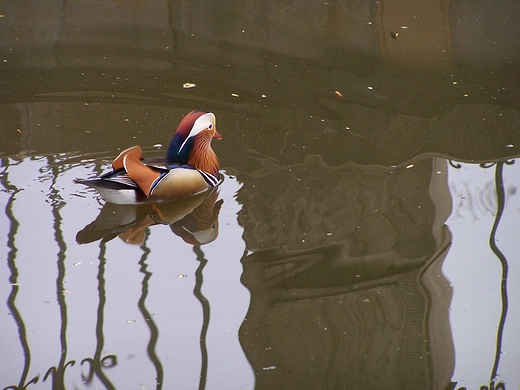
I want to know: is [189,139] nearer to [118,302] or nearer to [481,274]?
[118,302]

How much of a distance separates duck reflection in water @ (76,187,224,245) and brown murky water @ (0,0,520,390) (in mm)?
16

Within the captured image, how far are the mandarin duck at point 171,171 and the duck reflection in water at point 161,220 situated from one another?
0.06 metres

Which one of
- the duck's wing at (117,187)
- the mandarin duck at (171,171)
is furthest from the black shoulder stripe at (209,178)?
the duck's wing at (117,187)

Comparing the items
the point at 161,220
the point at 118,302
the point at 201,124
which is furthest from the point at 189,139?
the point at 118,302

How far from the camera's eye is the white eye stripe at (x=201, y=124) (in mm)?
4648

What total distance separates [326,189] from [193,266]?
1.18 meters

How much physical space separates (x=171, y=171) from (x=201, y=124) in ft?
1.37

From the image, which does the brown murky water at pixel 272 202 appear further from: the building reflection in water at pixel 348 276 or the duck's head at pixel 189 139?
the duck's head at pixel 189 139

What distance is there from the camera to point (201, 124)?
15.5 feet

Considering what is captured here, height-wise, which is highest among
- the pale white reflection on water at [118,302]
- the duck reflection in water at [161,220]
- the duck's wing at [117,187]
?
the duck's wing at [117,187]

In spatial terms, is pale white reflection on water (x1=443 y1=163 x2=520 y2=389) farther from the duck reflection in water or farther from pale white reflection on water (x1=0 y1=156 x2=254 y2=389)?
the duck reflection in water

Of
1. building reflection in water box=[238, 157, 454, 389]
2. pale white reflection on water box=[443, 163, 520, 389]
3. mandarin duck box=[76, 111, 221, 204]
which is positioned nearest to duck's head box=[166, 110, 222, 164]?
mandarin duck box=[76, 111, 221, 204]

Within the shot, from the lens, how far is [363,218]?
14.4ft

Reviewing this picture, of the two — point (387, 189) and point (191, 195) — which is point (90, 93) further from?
point (387, 189)
